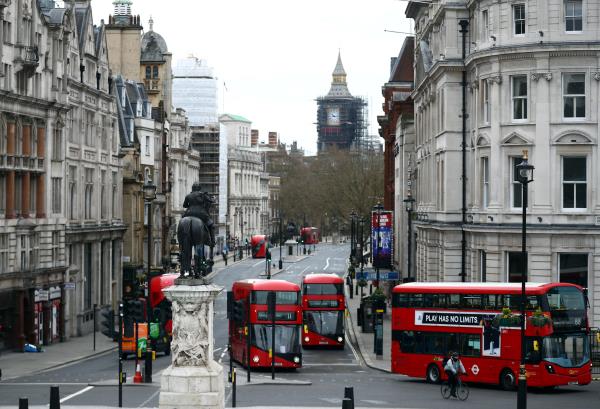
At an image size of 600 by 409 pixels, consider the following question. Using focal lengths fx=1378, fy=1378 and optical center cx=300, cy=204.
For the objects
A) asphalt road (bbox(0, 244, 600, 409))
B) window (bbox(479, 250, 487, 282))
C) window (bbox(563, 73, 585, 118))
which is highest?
window (bbox(563, 73, 585, 118))

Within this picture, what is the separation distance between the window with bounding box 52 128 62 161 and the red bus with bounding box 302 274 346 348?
50.2 feet

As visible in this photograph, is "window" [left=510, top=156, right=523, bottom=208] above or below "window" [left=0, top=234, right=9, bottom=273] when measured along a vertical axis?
above

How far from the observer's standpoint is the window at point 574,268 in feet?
175

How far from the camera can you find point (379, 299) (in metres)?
65.3

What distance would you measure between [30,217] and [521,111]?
24.3m

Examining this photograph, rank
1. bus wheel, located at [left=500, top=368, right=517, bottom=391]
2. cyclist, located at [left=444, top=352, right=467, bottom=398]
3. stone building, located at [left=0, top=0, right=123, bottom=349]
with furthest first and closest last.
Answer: stone building, located at [left=0, top=0, right=123, bottom=349] → bus wheel, located at [left=500, top=368, right=517, bottom=391] → cyclist, located at [left=444, top=352, right=467, bottom=398]

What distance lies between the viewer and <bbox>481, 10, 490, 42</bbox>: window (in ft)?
185

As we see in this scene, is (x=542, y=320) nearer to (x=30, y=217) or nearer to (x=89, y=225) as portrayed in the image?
(x=30, y=217)

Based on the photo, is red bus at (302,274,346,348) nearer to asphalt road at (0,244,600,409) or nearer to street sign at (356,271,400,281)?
asphalt road at (0,244,600,409)

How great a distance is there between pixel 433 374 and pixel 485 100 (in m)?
14.1

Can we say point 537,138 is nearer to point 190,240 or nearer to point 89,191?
point 190,240

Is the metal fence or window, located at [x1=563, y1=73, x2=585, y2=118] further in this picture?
window, located at [x1=563, y1=73, x2=585, y2=118]

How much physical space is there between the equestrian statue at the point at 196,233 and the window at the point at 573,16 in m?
25.8

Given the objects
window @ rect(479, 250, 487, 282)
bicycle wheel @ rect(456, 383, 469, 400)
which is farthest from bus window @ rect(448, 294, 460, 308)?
window @ rect(479, 250, 487, 282)
